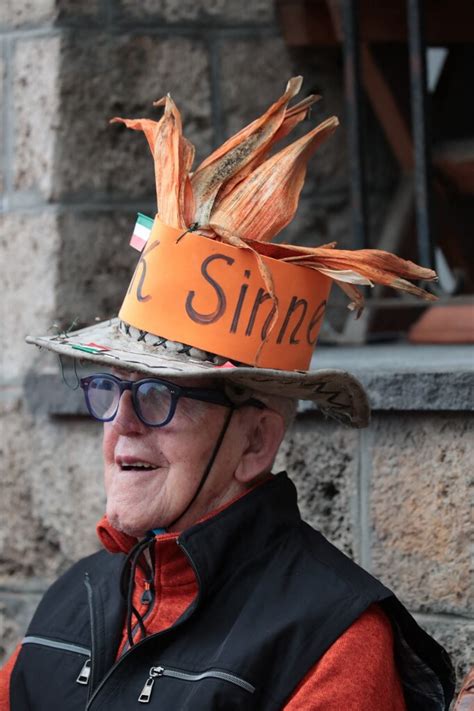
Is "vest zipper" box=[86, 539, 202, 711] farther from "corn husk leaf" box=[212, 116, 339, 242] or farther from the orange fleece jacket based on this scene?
"corn husk leaf" box=[212, 116, 339, 242]

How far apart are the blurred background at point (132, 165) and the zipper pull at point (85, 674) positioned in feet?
3.36

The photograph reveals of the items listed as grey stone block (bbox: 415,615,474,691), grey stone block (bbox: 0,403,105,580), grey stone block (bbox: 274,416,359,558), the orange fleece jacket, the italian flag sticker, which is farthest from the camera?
grey stone block (bbox: 0,403,105,580)

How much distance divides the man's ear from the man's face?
0.15 feet

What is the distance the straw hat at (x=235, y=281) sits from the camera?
2.41m

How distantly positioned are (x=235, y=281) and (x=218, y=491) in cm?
40

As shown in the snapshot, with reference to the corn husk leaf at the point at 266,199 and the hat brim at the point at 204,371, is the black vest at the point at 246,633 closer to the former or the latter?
the hat brim at the point at 204,371

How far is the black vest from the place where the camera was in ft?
7.39

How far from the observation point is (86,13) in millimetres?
3613

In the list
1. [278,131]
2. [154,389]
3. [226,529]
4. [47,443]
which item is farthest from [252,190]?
[47,443]

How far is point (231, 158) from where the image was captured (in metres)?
2.55

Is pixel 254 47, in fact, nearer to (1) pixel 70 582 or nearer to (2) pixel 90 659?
(1) pixel 70 582

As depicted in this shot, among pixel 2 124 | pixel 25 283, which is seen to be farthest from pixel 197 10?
pixel 25 283

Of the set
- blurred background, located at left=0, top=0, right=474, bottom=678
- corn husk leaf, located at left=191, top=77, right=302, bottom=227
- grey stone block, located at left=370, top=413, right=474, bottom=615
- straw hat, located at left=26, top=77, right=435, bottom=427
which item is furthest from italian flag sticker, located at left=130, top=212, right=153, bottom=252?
blurred background, located at left=0, top=0, right=474, bottom=678

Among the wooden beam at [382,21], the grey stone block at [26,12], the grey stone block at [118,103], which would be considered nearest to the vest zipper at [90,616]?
the grey stone block at [118,103]
